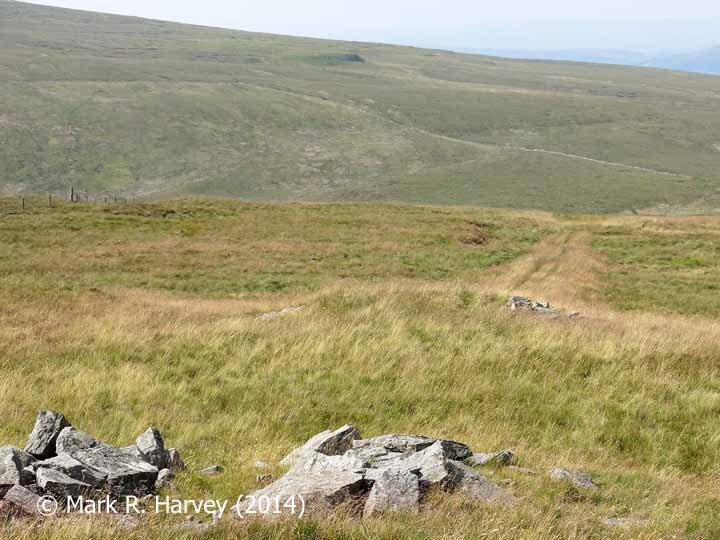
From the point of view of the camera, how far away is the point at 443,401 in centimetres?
1155

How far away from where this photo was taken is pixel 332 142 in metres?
147

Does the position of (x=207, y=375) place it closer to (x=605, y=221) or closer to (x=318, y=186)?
(x=605, y=221)

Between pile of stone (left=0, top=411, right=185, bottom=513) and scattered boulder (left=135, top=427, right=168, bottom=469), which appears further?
scattered boulder (left=135, top=427, right=168, bottom=469)

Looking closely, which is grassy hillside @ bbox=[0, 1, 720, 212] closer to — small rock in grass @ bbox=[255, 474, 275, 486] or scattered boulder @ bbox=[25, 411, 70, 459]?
scattered boulder @ bbox=[25, 411, 70, 459]

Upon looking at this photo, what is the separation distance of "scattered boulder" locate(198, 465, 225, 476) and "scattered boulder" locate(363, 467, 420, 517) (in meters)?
2.30

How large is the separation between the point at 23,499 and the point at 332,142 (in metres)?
144

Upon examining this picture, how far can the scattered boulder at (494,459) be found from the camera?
843 centimetres

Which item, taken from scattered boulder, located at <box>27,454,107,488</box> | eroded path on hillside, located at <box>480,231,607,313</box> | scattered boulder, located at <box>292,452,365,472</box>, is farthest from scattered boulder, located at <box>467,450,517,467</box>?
eroded path on hillside, located at <box>480,231,607,313</box>

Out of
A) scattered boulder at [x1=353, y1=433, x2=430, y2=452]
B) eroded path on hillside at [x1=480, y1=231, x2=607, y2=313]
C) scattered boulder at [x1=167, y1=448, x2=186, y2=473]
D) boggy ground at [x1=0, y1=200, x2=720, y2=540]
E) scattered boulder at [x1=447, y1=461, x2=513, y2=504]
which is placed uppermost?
scattered boulder at [x1=447, y1=461, x2=513, y2=504]

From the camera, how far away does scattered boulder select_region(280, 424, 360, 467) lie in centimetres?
824

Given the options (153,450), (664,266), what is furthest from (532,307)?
(664,266)

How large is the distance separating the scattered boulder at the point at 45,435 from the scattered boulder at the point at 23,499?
1.71 meters

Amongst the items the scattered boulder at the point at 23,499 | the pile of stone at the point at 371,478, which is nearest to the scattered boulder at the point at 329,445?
the pile of stone at the point at 371,478

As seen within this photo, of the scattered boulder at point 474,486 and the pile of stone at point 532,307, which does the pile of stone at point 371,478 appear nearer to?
the scattered boulder at point 474,486
